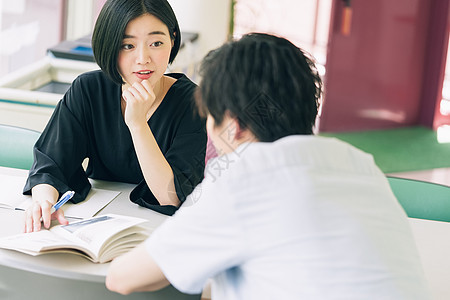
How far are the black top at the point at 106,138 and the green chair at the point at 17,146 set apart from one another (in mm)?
409

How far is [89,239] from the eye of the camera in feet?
4.98

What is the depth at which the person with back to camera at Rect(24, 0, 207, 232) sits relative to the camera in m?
1.83

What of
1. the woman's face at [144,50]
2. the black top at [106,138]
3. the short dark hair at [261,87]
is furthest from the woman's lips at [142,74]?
the short dark hair at [261,87]

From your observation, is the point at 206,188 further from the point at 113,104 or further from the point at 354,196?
the point at 113,104

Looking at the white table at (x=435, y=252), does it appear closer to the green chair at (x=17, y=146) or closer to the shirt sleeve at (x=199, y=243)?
the shirt sleeve at (x=199, y=243)

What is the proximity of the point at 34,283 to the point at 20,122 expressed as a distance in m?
1.79

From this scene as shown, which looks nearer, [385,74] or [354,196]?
[354,196]

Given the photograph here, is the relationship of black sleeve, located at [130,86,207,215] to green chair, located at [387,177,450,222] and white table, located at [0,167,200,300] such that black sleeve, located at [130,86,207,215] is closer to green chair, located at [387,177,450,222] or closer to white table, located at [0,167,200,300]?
white table, located at [0,167,200,300]

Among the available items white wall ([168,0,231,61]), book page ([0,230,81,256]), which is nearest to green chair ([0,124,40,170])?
book page ([0,230,81,256])

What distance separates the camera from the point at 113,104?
2.04 m

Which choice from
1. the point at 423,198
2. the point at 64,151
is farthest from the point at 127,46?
the point at 423,198

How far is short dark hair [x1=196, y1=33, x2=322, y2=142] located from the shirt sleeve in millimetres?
167

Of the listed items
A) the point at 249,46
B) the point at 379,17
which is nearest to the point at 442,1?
the point at 379,17

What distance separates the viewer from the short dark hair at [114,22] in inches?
72.5
